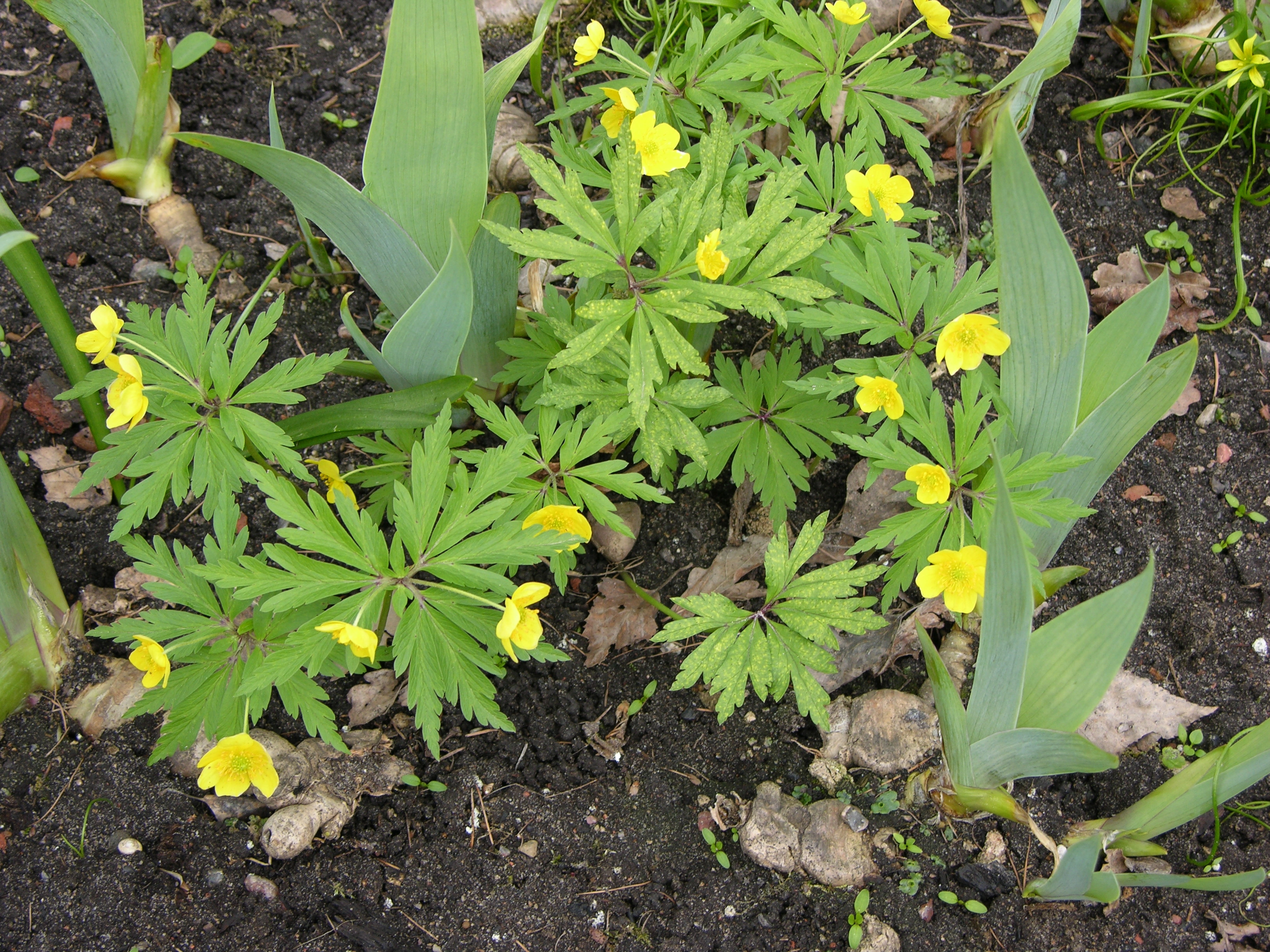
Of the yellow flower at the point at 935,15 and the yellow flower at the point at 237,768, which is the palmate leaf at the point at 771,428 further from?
the yellow flower at the point at 237,768

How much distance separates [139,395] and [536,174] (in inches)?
31.6

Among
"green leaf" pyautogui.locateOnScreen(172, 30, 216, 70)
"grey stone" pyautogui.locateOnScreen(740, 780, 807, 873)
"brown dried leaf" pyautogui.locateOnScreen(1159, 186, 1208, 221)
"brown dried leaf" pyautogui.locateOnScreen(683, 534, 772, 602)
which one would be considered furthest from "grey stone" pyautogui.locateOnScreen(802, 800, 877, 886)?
"green leaf" pyautogui.locateOnScreen(172, 30, 216, 70)

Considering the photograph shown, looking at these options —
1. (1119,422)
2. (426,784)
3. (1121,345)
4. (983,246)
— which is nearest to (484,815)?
(426,784)

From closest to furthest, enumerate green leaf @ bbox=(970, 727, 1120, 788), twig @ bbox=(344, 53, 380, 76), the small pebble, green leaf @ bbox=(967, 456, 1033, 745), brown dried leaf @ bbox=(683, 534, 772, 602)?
green leaf @ bbox=(967, 456, 1033, 745) → green leaf @ bbox=(970, 727, 1120, 788) → the small pebble → brown dried leaf @ bbox=(683, 534, 772, 602) → twig @ bbox=(344, 53, 380, 76)

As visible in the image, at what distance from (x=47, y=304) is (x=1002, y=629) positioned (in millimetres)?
2048

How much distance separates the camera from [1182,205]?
248 centimetres

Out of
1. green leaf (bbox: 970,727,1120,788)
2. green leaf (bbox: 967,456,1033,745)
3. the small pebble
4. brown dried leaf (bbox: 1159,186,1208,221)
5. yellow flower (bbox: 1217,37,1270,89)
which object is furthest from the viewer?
brown dried leaf (bbox: 1159,186,1208,221)

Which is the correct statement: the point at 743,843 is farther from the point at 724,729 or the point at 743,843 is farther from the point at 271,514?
the point at 271,514

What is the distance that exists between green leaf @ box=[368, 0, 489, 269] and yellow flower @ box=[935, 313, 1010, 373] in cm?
93

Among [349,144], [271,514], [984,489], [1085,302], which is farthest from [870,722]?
[349,144]

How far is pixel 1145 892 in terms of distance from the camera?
175cm

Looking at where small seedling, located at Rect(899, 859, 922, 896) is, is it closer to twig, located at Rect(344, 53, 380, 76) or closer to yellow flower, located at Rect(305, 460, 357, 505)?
yellow flower, located at Rect(305, 460, 357, 505)

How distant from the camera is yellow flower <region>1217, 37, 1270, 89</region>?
87.8 inches


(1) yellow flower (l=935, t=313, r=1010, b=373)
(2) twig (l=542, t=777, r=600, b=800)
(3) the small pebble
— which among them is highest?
(1) yellow flower (l=935, t=313, r=1010, b=373)
